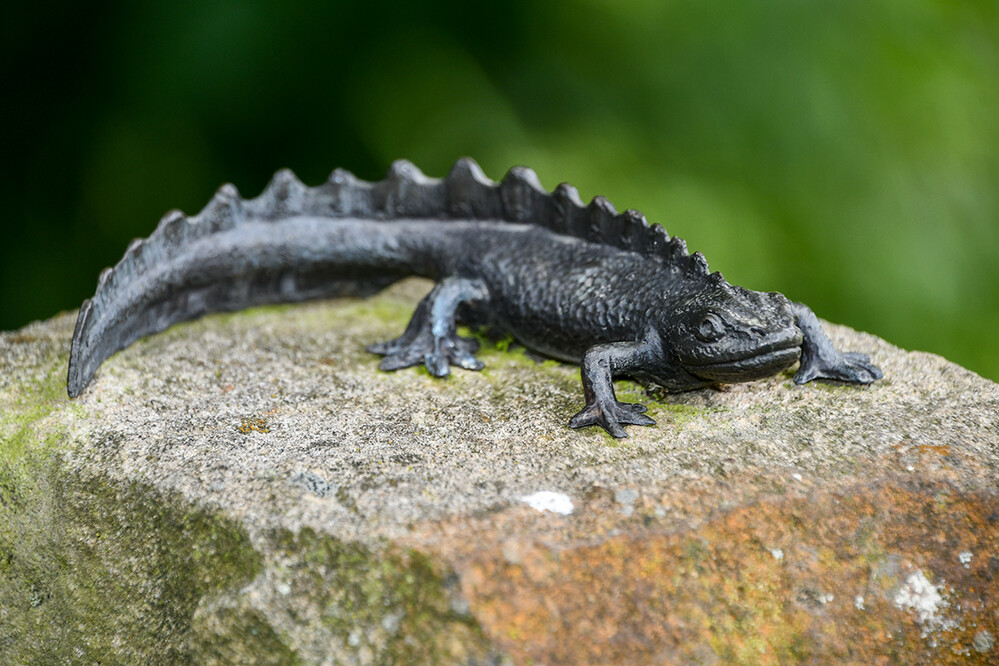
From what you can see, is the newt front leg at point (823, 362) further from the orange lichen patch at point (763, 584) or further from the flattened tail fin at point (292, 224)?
the orange lichen patch at point (763, 584)

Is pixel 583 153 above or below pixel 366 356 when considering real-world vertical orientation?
above

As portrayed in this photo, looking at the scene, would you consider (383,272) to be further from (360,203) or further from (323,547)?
(323,547)

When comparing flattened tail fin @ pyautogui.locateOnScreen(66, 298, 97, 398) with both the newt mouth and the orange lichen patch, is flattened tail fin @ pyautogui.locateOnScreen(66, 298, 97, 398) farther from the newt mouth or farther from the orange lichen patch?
the newt mouth

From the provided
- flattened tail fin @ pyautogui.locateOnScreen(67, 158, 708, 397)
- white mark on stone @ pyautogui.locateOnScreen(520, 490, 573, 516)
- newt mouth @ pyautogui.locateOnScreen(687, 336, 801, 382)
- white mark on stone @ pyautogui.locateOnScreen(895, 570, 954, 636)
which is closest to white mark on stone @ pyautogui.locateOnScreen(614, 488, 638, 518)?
white mark on stone @ pyautogui.locateOnScreen(520, 490, 573, 516)

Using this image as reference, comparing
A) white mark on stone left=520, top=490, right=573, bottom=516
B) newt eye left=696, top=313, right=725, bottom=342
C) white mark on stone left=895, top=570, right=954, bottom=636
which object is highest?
newt eye left=696, top=313, right=725, bottom=342

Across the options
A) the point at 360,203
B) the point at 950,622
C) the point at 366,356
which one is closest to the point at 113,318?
the point at 366,356

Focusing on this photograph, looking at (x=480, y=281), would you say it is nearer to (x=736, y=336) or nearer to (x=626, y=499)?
(x=736, y=336)

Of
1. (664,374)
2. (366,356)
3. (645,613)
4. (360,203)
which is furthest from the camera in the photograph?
(360,203)
